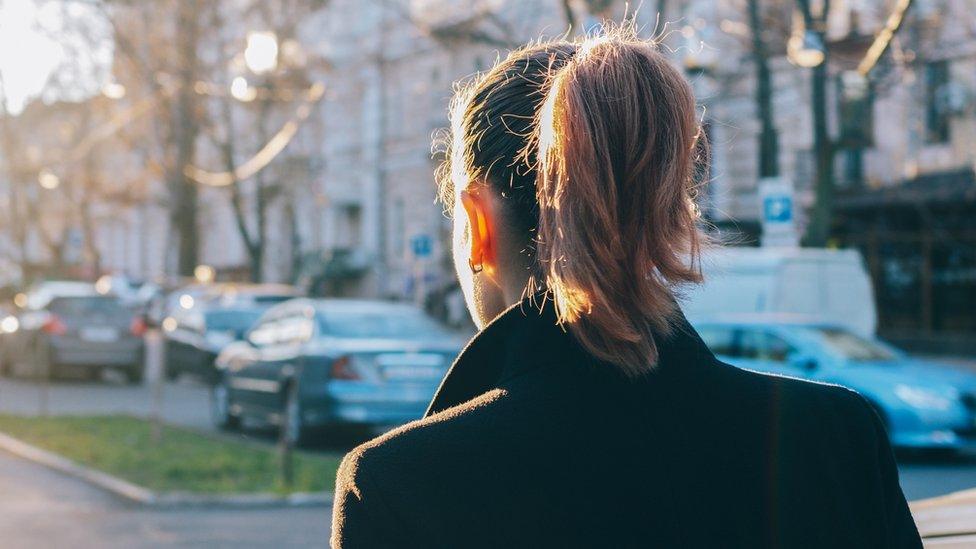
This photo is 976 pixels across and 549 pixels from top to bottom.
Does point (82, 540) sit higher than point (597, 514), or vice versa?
point (597, 514)

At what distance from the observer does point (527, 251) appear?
1.69 metres

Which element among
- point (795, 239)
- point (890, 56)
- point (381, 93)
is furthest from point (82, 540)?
point (381, 93)

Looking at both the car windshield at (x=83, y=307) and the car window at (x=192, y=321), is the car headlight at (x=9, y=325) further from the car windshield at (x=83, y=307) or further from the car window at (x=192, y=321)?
the car window at (x=192, y=321)

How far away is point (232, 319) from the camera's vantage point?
80.5 ft

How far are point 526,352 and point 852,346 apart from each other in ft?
47.9

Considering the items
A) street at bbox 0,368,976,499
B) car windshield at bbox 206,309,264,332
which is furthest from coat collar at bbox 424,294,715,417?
car windshield at bbox 206,309,264,332

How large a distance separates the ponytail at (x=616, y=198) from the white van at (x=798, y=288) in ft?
58.1

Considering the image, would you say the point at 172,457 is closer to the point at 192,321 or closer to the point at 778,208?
the point at 778,208

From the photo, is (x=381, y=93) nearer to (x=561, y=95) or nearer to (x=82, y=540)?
(x=82, y=540)

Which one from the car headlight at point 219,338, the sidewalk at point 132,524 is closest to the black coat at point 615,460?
the sidewalk at point 132,524

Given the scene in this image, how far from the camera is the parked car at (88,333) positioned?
1015 inches

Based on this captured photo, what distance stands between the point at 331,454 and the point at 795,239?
782 cm

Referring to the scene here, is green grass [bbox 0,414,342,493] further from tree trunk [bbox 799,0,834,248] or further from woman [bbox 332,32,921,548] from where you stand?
woman [bbox 332,32,921,548]

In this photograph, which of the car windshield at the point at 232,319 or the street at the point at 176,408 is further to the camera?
the car windshield at the point at 232,319
